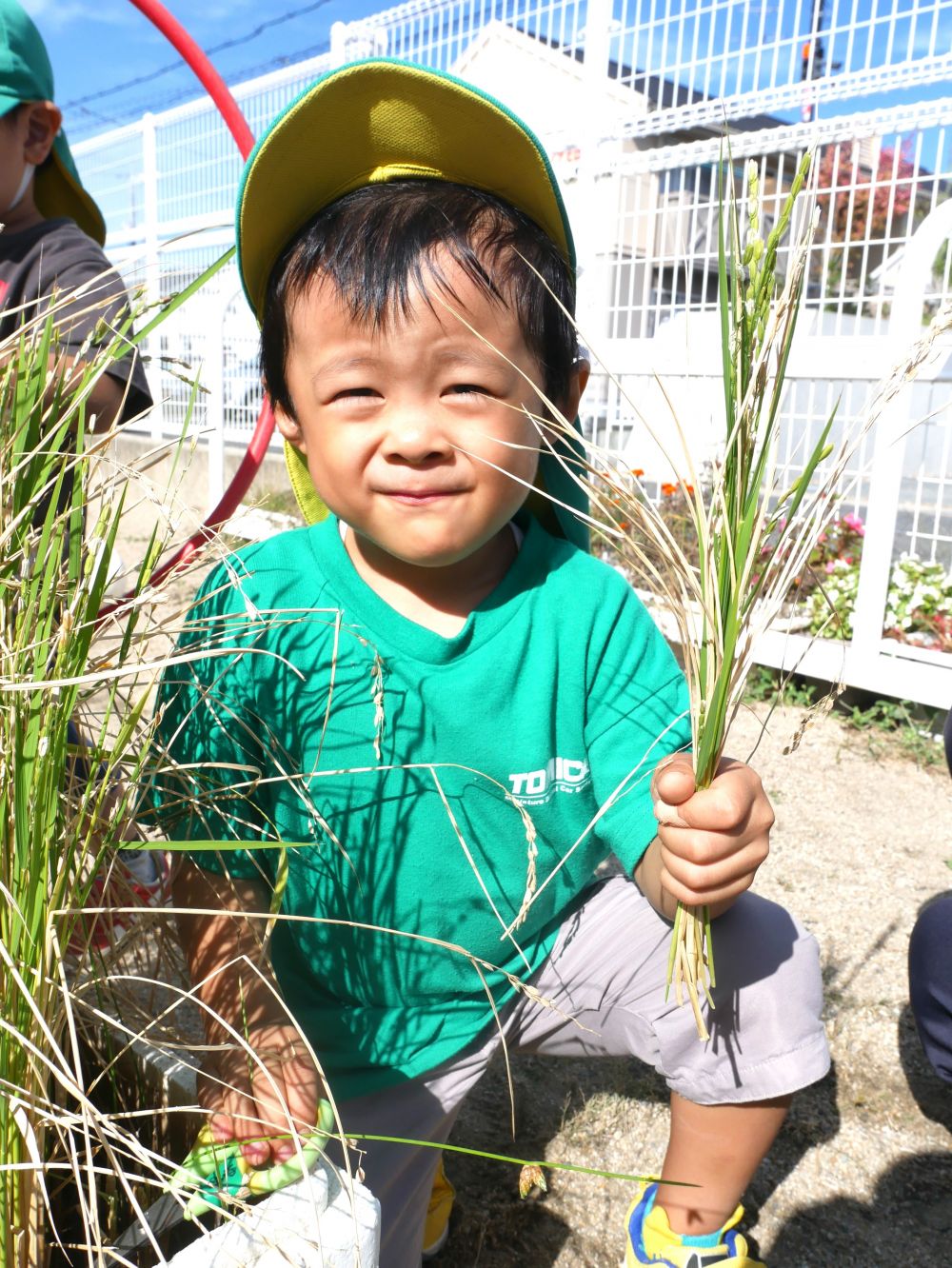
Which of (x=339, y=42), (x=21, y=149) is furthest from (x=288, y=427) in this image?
(x=339, y=42)

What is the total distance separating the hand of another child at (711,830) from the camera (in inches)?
42.0

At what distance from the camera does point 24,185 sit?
217 cm

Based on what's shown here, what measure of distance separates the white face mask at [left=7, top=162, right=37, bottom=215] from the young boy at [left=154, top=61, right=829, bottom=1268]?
1.02m

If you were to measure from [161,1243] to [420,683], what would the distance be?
2.21 feet

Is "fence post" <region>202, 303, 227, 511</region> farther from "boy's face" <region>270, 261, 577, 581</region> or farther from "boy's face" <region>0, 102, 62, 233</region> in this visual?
"boy's face" <region>270, 261, 577, 581</region>

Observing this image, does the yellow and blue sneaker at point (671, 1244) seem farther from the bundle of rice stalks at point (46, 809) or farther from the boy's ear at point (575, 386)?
the boy's ear at point (575, 386)

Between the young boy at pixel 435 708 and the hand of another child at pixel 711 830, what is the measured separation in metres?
0.11

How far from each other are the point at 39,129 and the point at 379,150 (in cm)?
116

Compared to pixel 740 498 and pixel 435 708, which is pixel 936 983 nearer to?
pixel 435 708

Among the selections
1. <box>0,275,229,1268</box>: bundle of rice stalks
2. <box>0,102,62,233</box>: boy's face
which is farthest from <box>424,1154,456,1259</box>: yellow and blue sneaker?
<box>0,102,62,233</box>: boy's face

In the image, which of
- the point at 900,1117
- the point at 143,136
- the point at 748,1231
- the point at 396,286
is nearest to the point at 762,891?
the point at 900,1117

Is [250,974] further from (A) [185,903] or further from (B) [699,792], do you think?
(B) [699,792]

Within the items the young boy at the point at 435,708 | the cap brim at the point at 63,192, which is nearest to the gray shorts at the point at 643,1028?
the young boy at the point at 435,708

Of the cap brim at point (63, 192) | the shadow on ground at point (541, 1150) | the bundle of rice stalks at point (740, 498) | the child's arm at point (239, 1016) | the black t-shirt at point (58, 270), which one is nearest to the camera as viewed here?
the bundle of rice stalks at point (740, 498)
